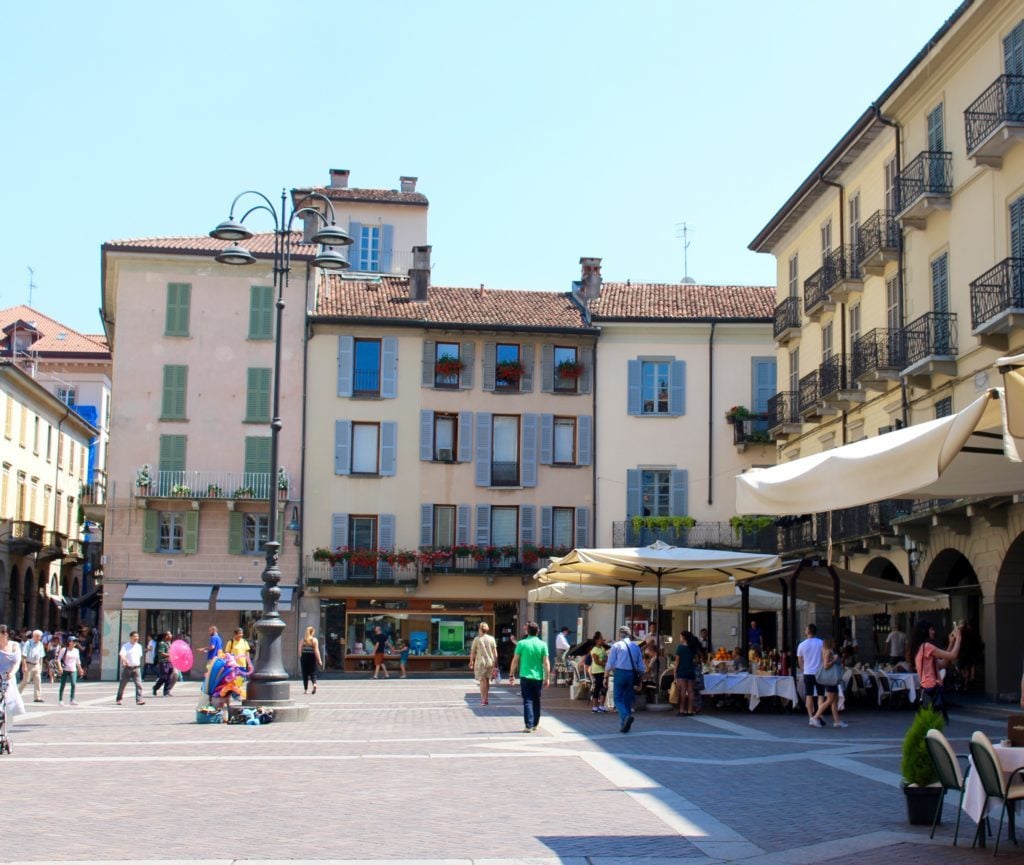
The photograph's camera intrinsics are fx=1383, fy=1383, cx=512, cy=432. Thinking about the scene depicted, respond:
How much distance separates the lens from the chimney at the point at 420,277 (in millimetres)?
50375

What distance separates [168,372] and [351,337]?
6.32 meters

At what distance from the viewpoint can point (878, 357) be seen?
32594mm

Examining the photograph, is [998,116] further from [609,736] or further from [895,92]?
[609,736]

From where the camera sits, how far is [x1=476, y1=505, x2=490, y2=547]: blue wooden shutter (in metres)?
47.6

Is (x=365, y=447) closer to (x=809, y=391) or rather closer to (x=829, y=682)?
(x=809, y=391)

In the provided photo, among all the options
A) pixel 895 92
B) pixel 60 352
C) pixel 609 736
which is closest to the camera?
pixel 609 736

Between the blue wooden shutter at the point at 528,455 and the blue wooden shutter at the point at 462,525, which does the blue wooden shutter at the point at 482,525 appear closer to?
the blue wooden shutter at the point at 462,525

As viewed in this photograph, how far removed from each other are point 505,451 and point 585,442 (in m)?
2.85

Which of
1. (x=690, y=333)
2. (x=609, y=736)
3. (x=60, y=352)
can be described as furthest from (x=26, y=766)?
(x=60, y=352)

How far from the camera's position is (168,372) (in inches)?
1852

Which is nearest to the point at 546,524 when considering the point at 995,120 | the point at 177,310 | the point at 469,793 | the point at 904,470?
the point at 177,310

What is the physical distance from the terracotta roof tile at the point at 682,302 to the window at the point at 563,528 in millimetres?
6988

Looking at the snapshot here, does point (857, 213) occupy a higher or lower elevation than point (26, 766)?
higher

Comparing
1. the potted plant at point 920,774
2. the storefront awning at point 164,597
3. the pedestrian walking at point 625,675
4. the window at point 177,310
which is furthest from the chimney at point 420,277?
the potted plant at point 920,774
